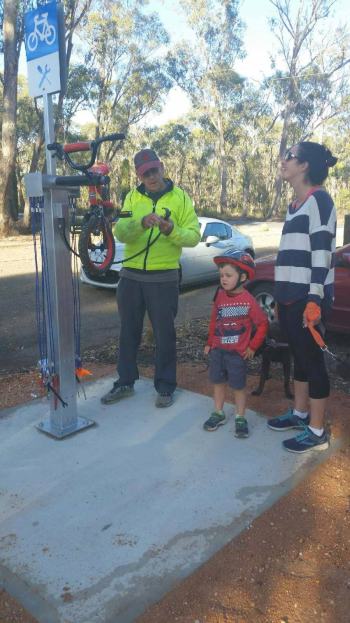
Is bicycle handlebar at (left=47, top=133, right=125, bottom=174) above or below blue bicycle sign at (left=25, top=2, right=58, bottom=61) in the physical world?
below

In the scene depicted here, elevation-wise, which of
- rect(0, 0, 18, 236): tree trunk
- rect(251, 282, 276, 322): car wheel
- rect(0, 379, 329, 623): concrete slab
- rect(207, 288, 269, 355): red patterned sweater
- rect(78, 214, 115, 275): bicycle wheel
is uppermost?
rect(0, 0, 18, 236): tree trunk

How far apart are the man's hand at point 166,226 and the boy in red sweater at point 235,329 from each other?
14.7 inches

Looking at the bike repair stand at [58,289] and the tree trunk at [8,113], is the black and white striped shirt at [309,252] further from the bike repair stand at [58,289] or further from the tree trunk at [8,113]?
the tree trunk at [8,113]

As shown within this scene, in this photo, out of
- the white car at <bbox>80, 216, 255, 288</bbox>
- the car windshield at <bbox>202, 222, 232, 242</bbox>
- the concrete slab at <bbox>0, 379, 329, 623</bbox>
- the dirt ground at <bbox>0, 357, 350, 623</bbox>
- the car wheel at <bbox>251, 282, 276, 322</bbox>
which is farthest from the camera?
the car windshield at <bbox>202, 222, 232, 242</bbox>

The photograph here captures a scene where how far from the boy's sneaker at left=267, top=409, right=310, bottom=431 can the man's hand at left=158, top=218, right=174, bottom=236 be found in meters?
1.47

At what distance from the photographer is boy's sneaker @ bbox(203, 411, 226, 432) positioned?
3.60 metres

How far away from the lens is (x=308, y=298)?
3.15 metres

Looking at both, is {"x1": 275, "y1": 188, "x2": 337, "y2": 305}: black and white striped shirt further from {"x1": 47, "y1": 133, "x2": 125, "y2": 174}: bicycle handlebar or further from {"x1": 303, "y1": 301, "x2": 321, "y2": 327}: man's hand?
{"x1": 47, "y1": 133, "x2": 125, "y2": 174}: bicycle handlebar

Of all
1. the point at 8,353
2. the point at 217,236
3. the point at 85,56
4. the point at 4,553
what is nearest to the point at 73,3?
the point at 85,56

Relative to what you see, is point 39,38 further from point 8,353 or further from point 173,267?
point 8,353

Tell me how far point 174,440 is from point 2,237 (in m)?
16.5

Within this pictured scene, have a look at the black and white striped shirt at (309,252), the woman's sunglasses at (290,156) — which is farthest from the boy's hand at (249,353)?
the woman's sunglasses at (290,156)

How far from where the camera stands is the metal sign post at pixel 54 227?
3057 mm

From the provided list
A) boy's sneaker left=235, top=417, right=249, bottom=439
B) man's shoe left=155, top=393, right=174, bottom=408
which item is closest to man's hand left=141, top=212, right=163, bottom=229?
man's shoe left=155, top=393, right=174, bottom=408
